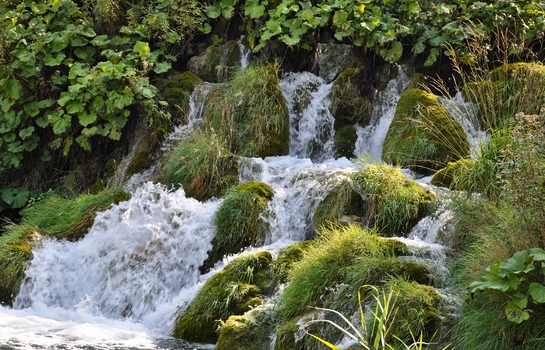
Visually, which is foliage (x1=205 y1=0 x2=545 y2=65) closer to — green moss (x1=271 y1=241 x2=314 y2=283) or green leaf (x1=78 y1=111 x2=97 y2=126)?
green leaf (x1=78 y1=111 x2=97 y2=126)

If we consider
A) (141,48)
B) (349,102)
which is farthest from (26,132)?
(349,102)

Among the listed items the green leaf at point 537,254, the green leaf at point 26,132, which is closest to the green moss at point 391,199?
the green leaf at point 537,254

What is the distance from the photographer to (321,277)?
5348 millimetres

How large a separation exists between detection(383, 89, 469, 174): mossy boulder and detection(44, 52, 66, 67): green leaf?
477 cm

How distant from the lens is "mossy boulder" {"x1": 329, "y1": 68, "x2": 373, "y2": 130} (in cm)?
987

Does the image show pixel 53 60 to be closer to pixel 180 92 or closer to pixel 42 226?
pixel 180 92

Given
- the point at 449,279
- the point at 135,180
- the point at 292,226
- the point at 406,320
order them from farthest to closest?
the point at 135,180
the point at 292,226
the point at 449,279
the point at 406,320

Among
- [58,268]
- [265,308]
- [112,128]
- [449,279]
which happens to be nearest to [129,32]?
[112,128]

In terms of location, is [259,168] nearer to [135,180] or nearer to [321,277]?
[135,180]

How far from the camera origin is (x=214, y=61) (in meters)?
11.2

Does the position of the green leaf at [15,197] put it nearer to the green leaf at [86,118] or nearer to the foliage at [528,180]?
the green leaf at [86,118]

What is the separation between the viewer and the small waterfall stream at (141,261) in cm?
603

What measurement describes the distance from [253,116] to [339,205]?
277cm

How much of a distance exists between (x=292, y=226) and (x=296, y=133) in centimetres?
266
